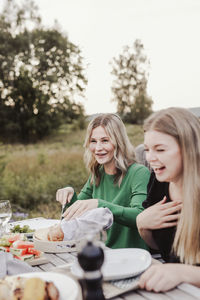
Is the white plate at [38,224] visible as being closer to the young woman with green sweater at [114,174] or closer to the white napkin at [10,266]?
the young woman with green sweater at [114,174]

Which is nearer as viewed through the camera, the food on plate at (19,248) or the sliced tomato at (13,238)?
the food on plate at (19,248)

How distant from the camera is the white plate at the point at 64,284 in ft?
Answer: 3.31

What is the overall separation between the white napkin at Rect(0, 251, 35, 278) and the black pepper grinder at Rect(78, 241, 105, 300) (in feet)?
1.65

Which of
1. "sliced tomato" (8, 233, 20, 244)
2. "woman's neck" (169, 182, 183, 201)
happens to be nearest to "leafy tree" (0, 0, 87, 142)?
"sliced tomato" (8, 233, 20, 244)

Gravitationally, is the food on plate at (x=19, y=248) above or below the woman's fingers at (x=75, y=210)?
below

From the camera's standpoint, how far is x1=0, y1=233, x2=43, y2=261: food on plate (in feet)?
4.89

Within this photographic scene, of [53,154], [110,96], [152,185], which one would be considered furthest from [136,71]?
[152,185]

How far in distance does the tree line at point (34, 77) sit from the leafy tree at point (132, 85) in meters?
1.76

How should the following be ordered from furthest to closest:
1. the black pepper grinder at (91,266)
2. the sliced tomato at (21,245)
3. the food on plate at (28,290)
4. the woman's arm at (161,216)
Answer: the sliced tomato at (21,245), the woman's arm at (161,216), the food on plate at (28,290), the black pepper grinder at (91,266)

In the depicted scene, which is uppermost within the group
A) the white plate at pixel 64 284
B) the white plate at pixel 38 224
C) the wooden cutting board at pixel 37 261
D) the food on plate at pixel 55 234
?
the white plate at pixel 64 284

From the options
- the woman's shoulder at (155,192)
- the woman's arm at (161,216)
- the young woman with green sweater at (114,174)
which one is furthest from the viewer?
the young woman with green sweater at (114,174)

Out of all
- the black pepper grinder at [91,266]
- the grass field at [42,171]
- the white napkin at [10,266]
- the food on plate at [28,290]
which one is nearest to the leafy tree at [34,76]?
the grass field at [42,171]

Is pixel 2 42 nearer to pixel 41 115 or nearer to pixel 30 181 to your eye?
pixel 41 115

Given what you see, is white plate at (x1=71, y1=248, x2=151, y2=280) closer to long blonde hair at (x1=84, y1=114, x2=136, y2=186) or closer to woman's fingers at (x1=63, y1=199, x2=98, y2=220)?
woman's fingers at (x1=63, y1=199, x2=98, y2=220)
